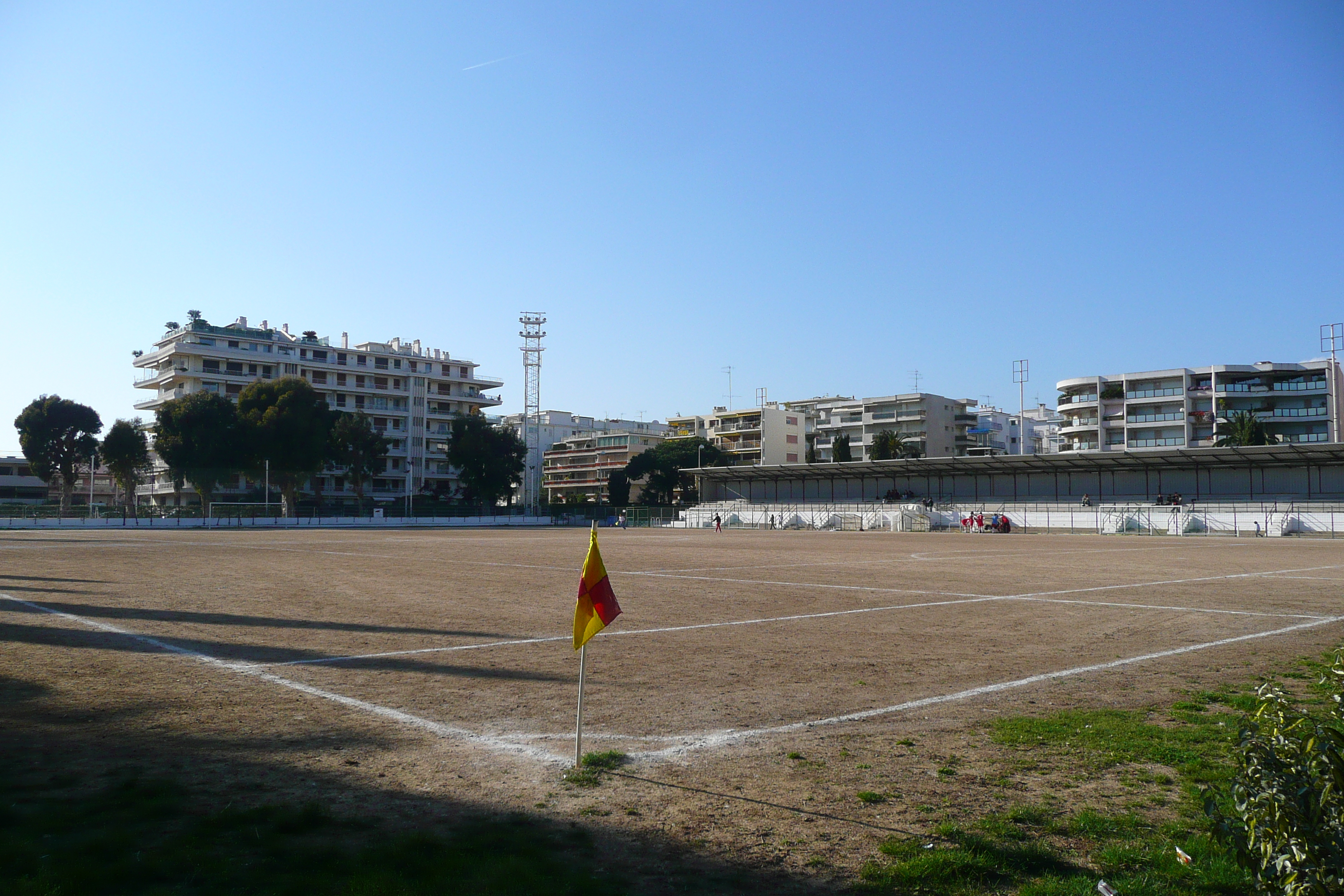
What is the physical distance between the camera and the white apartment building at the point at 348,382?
4279 inches

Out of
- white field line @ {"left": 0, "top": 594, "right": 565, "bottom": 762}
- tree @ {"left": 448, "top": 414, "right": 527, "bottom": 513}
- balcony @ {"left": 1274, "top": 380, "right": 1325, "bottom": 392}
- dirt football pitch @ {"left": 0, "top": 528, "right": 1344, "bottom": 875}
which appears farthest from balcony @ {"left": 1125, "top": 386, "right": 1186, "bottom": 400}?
white field line @ {"left": 0, "top": 594, "right": 565, "bottom": 762}

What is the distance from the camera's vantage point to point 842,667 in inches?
391

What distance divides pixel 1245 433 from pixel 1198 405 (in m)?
11.3

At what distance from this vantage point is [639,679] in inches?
362

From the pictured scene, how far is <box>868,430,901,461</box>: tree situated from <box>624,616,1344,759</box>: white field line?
4346 inches

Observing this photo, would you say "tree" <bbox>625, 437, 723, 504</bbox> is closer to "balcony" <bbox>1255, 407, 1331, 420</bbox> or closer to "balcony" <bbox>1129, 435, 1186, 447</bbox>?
"balcony" <bbox>1129, 435, 1186, 447</bbox>

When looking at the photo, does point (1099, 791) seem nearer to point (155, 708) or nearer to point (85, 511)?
point (155, 708)

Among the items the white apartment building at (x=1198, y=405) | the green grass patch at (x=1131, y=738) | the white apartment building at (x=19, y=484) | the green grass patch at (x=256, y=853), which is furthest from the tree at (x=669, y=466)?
the green grass patch at (x=256, y=853)

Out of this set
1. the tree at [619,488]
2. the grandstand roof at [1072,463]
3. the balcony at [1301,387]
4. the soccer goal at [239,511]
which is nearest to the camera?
the grandstand roof at [1072,463]

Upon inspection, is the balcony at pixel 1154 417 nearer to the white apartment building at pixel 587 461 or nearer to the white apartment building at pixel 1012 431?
the white apartment building at pixel 1012 431

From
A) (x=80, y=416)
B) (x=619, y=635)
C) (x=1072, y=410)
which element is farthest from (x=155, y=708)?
(x=1072, y=410)

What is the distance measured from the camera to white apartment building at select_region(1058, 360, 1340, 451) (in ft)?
311

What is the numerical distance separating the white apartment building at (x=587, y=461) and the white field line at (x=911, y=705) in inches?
5293

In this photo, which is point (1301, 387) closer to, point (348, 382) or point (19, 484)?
point (348, 382)
